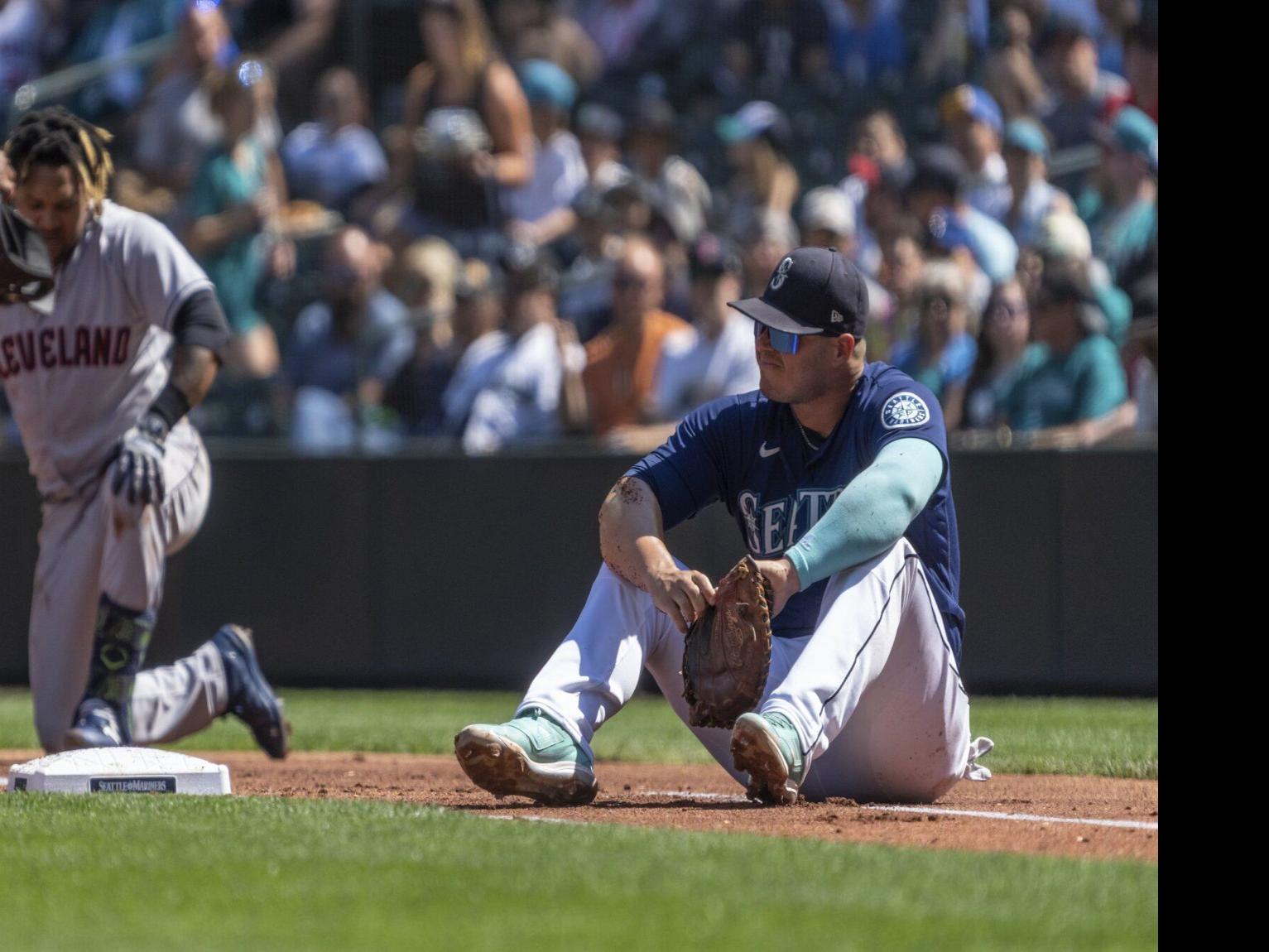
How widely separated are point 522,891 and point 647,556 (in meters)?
1.44

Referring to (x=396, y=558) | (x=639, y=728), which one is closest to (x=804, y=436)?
(x=639, y=728)

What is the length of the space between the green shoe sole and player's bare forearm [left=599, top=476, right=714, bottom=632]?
469 mm

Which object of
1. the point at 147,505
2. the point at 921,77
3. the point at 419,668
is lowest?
the point at 419,668

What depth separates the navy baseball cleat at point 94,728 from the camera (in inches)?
256

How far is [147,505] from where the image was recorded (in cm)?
674

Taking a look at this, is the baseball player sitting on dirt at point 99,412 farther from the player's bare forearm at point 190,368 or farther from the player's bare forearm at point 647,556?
the player's bare forearm at point 647,556

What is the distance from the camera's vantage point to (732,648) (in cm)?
459

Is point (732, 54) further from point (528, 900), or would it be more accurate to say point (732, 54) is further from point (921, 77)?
point (528, 900)

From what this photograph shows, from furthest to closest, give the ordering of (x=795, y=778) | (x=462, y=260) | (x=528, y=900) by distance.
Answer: (x=462, y=260)
(x=795, y=778)
(x=528, y=900)

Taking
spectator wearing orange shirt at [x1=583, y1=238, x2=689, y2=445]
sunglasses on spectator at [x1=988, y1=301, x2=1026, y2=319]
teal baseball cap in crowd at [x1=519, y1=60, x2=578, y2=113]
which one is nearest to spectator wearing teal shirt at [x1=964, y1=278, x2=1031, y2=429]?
sunglasses on spectator at [x1=988, y1=301, x2=1026, y2=319]

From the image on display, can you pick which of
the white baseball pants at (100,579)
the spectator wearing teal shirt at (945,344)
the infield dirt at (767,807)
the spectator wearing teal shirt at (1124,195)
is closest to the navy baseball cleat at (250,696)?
the infield dirt at (767,807)

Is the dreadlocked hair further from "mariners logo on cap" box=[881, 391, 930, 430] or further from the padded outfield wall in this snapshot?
the padded outfield wall

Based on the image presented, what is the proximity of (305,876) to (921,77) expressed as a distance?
27.4 feet
